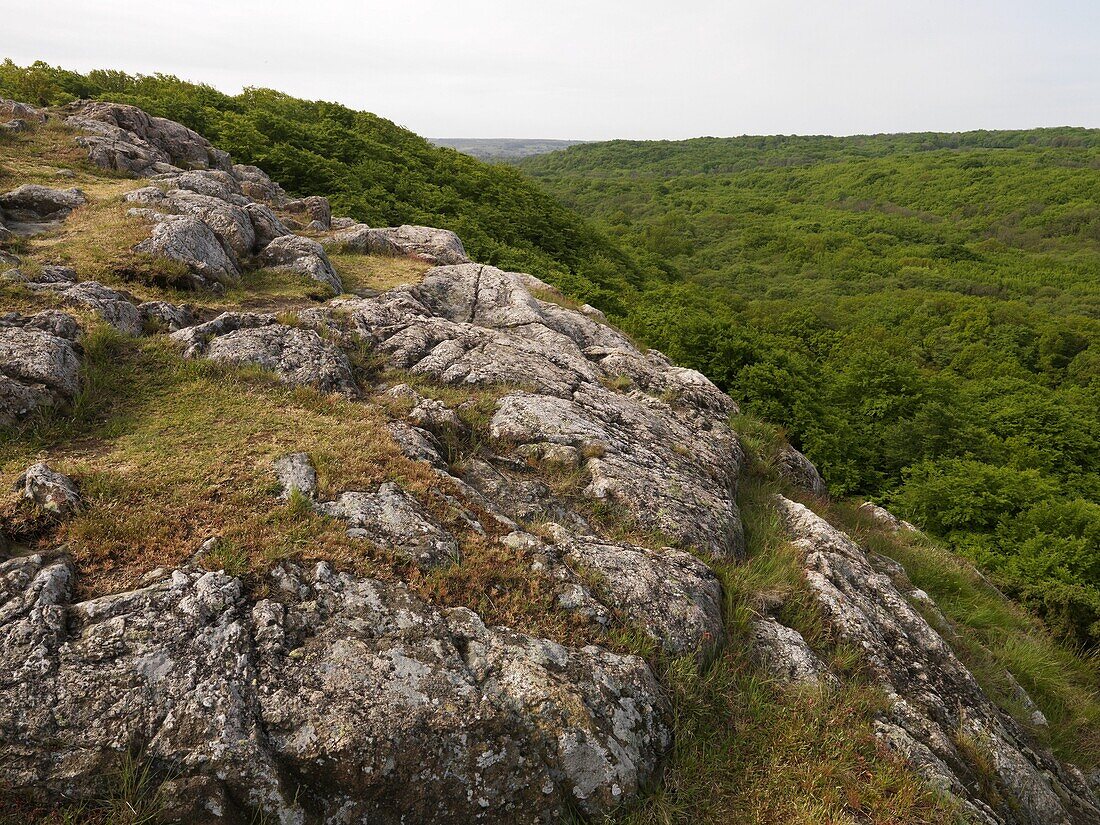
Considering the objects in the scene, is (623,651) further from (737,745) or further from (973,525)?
(973,525)

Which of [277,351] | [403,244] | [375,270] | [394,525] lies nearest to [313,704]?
[394,525]

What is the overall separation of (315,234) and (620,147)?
183m

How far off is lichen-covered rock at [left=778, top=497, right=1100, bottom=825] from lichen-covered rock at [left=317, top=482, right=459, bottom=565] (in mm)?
4791

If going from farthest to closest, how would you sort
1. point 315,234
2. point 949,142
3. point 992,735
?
point 949,142 → point 315,234 → point 992,735

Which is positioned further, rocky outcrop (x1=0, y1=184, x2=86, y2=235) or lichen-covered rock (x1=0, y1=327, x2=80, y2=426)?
rocky outcrop (x1=0, y1=184, x2=86, y2=235)

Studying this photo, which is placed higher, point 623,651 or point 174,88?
point 174,88

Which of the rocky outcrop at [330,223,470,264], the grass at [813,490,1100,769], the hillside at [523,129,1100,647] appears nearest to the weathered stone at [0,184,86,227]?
the rocky outcrop at [330,223,470,264]

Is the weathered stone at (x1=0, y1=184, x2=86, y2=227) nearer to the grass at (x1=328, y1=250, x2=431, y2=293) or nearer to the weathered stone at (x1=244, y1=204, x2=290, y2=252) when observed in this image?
the weathered stone at (x1=244, y1=204, x2=290, y2=252)

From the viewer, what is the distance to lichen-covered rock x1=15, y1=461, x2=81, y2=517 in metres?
4.91

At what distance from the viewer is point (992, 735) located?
245 inches

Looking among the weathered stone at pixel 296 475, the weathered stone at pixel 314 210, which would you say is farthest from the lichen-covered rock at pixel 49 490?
the weathered stone at pixel 314 210

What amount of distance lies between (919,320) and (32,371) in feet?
205

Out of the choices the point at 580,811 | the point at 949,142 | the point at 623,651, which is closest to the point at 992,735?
the point at 623,651

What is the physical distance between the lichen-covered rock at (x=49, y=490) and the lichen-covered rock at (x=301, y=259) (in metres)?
7.69
